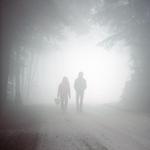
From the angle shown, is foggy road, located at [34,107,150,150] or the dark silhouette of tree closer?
foggy road, located at [34,107,150,150]

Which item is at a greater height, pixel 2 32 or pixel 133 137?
pixel 2 32

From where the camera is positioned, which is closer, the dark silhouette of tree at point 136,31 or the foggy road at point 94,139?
the foggy road at point 94,139

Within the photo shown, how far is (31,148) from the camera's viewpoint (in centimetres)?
488

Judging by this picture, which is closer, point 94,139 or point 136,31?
point 94,139

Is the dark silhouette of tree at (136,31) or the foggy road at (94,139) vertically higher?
the dark silhouette of tree at (136,31)

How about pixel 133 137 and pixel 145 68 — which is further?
pixel 145 68

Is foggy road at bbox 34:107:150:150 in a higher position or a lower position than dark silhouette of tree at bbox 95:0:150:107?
lower

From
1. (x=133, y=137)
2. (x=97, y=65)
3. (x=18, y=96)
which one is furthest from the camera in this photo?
(x=97, y=65)

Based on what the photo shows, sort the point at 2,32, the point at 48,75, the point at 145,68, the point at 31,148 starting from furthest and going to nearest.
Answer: the point at 48,75 < the point at 145,68 < the point at 2,32 < the point at 31,148

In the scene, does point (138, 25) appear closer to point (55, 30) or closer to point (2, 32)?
point (55, 30)

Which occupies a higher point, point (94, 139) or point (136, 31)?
point (136, 31)

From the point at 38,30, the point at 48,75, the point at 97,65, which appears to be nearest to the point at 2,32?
the point at 38,30

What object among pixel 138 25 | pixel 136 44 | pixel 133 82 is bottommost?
pixel 133 82

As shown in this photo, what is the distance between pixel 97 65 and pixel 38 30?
96.7 metres
